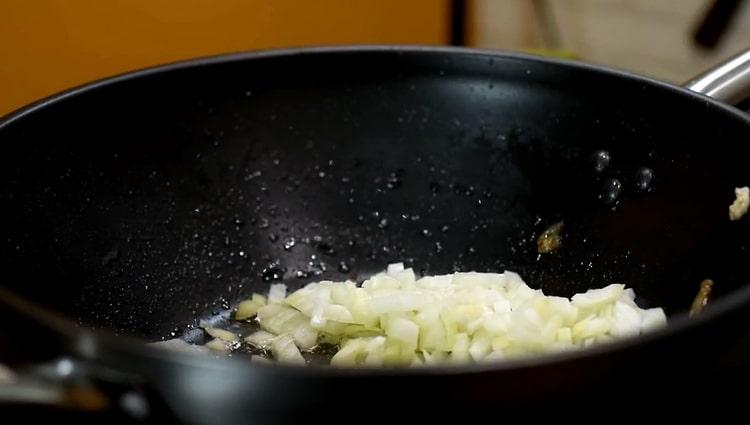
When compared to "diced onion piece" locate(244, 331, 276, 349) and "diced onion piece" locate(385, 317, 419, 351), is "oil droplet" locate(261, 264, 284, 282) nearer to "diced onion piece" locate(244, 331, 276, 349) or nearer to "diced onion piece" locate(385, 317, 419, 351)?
"diced onion piece" locate(244, 331, 276, 349)

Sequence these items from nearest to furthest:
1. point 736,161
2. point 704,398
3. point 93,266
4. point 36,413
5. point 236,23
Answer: point 36,413
point 704,398
point 736,161
point 93,266
point 236,23

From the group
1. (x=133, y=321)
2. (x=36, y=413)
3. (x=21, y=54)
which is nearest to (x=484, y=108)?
(x=133, y=321)

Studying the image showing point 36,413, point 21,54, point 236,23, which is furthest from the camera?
point 236,23

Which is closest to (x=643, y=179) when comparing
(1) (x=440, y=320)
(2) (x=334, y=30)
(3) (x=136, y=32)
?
(1) (x=440, y=320)

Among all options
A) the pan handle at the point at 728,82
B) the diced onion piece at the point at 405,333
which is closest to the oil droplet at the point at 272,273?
the diced onion piece at the point at 405,333

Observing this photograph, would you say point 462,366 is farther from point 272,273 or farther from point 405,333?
point 272,273

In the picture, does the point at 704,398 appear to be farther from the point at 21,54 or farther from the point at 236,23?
the point at 236,23

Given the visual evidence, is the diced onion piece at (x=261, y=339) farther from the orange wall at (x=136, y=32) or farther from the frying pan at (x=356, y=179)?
the orange wall at (x=136, y=32)
